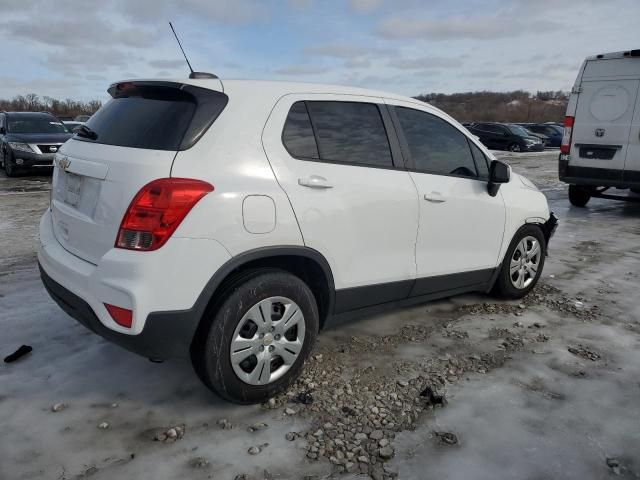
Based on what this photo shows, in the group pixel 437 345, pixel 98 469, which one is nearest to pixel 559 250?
pixel 437 345

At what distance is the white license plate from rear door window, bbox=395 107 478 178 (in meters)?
2.05

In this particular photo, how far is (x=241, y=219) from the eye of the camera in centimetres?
262

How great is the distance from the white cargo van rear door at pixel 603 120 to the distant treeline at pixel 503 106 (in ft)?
170

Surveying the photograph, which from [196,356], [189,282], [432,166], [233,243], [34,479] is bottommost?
[34,479]

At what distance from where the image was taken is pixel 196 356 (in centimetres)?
271

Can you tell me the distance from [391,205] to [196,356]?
1.50 meters

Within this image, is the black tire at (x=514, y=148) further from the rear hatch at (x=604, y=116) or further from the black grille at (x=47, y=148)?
the black grille at (x=47, y=148)

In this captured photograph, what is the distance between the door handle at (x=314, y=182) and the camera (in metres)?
2.87

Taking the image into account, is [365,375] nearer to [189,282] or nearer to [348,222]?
[348,222]

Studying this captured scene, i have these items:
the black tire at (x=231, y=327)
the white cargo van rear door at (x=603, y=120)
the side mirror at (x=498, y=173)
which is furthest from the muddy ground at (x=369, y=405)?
the white cargo van rear door at (x=603, y=120)

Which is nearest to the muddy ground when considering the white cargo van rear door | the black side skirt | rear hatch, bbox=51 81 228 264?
the black side skirt

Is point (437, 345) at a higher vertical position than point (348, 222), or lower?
lower

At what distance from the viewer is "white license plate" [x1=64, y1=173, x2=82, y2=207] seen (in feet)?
9.29

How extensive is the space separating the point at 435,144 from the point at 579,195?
7.71m
